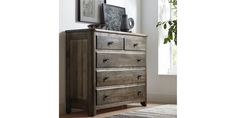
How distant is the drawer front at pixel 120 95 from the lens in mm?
3660

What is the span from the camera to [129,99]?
4.12 metres

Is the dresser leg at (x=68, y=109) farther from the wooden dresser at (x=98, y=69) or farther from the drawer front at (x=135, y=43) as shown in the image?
the drawer front at (x=135, y=43)

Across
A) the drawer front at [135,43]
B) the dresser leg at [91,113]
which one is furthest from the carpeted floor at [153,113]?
the drawer front at [135,43]

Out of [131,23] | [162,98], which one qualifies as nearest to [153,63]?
[162,98]

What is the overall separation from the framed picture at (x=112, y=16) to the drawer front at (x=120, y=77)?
2.19 feet

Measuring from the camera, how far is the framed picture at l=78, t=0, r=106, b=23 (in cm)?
401

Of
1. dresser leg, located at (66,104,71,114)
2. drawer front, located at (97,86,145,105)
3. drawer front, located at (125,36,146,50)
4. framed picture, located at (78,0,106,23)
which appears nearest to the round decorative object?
drawer front, located at (125,36,146,50)

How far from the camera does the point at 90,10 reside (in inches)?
163

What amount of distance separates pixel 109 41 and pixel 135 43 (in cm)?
57
